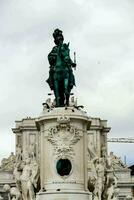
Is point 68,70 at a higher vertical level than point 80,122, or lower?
higher

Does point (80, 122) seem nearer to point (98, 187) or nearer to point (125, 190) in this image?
point (98, 187)

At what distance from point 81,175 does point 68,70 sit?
401 cm

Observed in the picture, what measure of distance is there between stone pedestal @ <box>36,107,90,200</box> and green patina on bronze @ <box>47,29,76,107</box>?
1062 millimetres

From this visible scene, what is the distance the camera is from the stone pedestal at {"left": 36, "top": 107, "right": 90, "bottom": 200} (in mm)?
24547

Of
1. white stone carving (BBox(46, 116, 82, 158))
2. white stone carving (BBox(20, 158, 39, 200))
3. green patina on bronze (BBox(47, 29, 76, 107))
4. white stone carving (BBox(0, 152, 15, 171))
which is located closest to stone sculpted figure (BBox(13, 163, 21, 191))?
white stone carving (BBox(20, 158, 39, 200))

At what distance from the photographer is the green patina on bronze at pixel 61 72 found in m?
26.0

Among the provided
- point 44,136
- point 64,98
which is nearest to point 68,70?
point 64,98

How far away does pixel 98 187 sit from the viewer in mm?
25578

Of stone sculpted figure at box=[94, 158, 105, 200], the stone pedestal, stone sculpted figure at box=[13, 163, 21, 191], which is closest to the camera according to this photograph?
the stone pedestal

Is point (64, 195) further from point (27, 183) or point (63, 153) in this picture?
point (27, 183)

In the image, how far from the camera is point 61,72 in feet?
85.7

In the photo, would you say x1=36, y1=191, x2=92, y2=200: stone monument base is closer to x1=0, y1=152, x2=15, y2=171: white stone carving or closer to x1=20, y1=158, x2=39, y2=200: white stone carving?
x1=20, y1=158, x2=39, y2=200: white stone carving

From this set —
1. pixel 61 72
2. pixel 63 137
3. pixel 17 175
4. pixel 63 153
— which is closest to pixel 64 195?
pixel 63 153

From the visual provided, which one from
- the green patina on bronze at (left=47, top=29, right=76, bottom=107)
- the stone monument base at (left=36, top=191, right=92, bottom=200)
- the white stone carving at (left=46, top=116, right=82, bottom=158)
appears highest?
the green patina on bronze at (left=47, top=29, right=76, bottom=107)
